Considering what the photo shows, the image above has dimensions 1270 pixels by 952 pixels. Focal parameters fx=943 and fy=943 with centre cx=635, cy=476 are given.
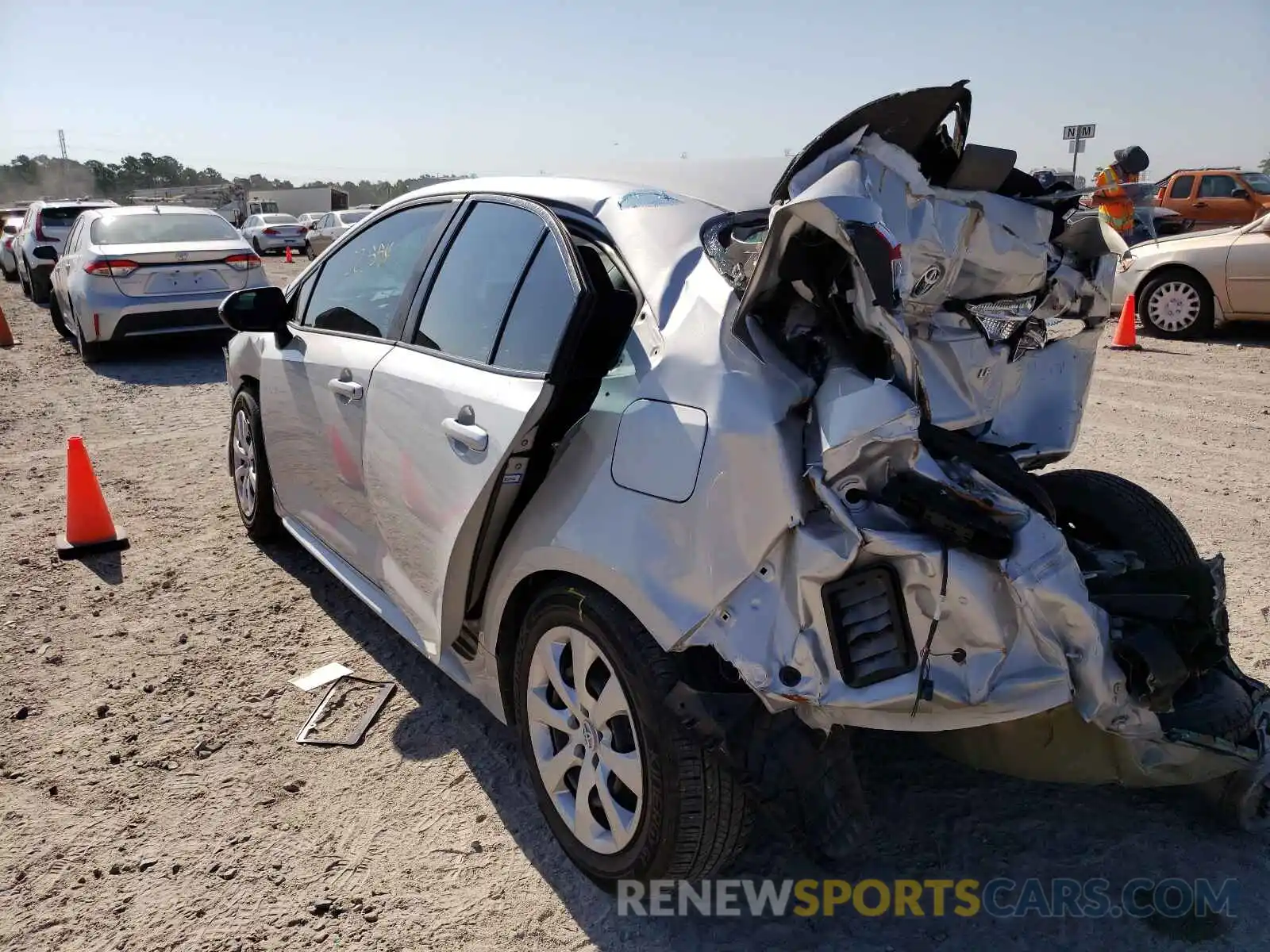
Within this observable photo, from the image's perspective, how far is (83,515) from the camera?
5.07 m

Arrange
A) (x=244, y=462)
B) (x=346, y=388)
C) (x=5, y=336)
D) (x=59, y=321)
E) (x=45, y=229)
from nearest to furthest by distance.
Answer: (x=346, y=388)
(x=244, y=462)
(x=5, y=336)
(x=59, y=321)
(x=45, y=229)

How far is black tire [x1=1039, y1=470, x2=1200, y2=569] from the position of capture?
3.03 meters

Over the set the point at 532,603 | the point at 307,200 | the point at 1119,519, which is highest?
the point at 307,200

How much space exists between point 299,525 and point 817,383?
9.90 ft

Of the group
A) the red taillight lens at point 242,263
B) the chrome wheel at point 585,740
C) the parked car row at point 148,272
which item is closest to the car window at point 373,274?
the chrome wheel at point 585,740

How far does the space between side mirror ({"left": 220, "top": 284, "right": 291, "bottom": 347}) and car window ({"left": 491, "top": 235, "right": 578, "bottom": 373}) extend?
1.69 metres

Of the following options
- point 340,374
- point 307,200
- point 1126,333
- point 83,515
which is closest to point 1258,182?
point 1126,333

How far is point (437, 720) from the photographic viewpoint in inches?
133

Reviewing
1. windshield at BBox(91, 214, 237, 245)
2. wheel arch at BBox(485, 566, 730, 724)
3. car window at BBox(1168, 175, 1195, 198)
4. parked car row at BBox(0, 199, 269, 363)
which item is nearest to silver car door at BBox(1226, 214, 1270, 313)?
wheel arch at BBox(485, 566, 730, 724)

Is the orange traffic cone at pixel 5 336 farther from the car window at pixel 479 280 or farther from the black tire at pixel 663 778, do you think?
the black tire at pixel 663 778

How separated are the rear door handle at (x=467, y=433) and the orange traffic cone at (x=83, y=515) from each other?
3260 millimetres

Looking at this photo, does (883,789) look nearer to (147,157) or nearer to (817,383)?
(817,383)

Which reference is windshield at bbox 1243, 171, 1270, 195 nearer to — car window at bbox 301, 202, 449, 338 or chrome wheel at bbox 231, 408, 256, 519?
car window at bbox 301, 202, 449, 338

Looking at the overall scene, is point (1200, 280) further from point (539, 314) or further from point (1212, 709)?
point (539, 314)
